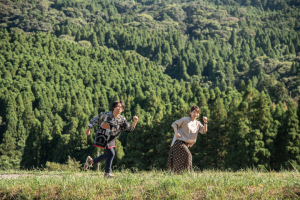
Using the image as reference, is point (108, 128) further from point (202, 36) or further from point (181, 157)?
point (202, 36)

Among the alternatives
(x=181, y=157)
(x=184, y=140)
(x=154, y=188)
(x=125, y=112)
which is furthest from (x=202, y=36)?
(x=154, y=188)

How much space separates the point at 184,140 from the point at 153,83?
3410 inches

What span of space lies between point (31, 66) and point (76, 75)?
534 inches

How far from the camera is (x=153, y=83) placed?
9325cm

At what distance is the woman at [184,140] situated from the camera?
682cm

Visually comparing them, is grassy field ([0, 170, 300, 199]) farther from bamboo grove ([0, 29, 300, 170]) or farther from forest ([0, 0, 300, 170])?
forest ([0, 0, 300, 170])

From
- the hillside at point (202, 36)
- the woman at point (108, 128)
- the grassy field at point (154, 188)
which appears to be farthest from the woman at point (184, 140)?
the hillside at point (202, 36)

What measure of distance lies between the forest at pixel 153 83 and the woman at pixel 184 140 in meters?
5.97

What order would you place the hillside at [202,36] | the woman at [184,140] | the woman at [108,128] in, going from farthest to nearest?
the hillside at [202,36] → the woman at [184,140] → the woman at [108,128]

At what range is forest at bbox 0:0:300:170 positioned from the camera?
27.3 meters

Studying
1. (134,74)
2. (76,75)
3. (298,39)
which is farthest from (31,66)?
(298,39)

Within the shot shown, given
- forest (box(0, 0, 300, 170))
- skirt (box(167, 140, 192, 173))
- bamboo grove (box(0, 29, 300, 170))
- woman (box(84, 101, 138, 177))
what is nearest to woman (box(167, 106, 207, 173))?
skirt (box(167, 140, 192, 173))

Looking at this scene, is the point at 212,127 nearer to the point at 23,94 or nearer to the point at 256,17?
the point at 23,94

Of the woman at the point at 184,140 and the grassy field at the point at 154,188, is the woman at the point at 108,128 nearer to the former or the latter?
the grassy field at the point at 154,188
